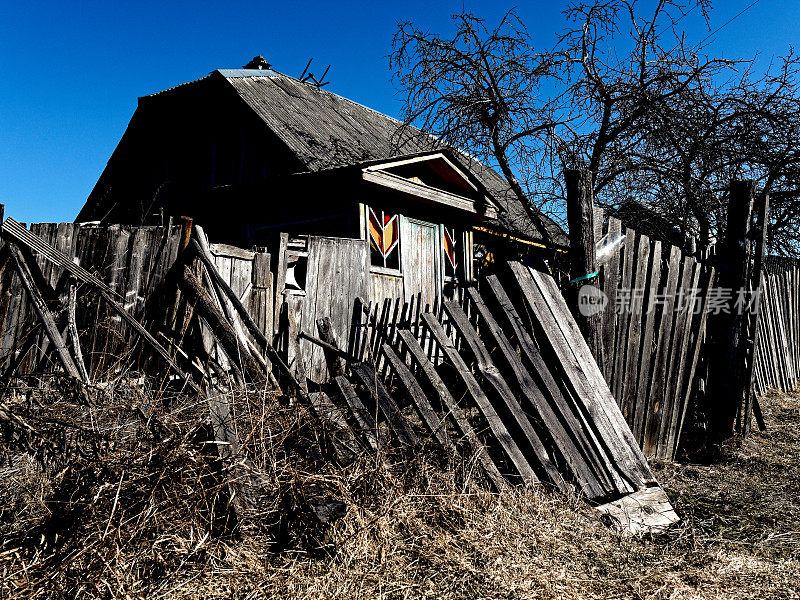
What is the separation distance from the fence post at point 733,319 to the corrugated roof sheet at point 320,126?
4.88 meters

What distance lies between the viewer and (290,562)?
7.63ft

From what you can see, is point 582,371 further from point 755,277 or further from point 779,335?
point 779,335

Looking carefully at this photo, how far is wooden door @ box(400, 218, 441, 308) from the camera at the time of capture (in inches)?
403

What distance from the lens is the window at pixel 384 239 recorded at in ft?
31.8

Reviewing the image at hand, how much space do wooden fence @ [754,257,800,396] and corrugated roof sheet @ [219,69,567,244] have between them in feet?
13.3

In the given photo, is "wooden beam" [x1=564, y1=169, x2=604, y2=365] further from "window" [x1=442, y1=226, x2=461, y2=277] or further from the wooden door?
"window" [x1=442, y1=226, x2=461, y2=277]

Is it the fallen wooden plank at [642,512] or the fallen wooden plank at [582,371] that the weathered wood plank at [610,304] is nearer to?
the fallen wooden plank at [582,371]

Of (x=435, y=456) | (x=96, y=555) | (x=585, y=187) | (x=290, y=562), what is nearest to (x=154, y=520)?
(x=96, y=555)

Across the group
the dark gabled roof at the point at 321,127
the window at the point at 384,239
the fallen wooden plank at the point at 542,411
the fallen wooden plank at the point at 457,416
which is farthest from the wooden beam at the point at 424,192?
the fallen wooden plank at the point at 457,416

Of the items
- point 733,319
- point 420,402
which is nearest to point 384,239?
point 733,319

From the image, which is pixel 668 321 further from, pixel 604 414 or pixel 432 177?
pixel 432 177

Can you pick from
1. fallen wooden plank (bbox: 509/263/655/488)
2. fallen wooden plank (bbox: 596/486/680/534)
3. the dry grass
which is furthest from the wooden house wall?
fallen wooden plank (bbox: 596/486/680/534)

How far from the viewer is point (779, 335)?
8.78 meters

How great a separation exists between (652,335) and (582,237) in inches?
44.5
